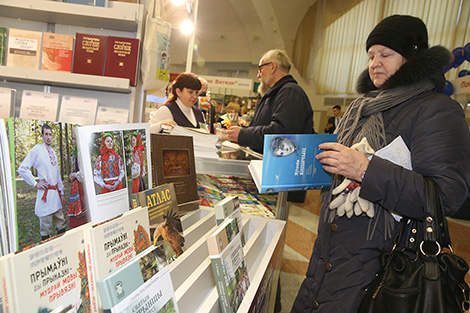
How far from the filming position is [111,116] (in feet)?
6.87

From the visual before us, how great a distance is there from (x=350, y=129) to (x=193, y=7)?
13.0 ft

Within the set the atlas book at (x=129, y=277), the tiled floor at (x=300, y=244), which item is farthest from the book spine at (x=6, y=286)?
the tiled floor at (x=300, y=244)

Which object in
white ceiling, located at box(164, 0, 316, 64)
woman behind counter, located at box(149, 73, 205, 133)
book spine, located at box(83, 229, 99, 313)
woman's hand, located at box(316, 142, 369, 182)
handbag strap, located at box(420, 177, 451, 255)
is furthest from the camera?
white ceiling, located at box(164, 0, 316, 64)

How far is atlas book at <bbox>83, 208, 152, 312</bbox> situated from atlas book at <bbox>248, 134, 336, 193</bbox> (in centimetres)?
44

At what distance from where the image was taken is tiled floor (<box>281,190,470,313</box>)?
275cm

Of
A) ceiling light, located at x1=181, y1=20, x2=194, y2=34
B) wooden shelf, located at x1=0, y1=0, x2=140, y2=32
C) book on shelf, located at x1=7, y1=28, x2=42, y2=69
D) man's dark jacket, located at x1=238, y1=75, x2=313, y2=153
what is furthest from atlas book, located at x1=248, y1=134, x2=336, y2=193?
ceiling light, located at x1=181, y1=20, x2=194, y2=34

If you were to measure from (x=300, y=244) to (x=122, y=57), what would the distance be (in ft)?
9.65

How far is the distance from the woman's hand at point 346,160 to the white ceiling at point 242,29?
10.8 meters

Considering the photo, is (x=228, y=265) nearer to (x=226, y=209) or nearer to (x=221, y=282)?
(x=221, y=282)

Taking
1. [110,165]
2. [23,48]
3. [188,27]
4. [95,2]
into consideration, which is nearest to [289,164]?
[110,165]

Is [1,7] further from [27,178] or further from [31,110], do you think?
[27,178]

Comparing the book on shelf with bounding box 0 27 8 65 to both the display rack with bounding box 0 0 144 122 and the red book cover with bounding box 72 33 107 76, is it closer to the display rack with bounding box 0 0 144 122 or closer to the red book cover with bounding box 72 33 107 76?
the display rack with bounding box 0 0 144 122

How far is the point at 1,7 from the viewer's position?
6.92 feet

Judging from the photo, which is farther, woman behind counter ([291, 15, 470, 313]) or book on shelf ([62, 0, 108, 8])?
book on shelf ([62, 0, 108, 8])
